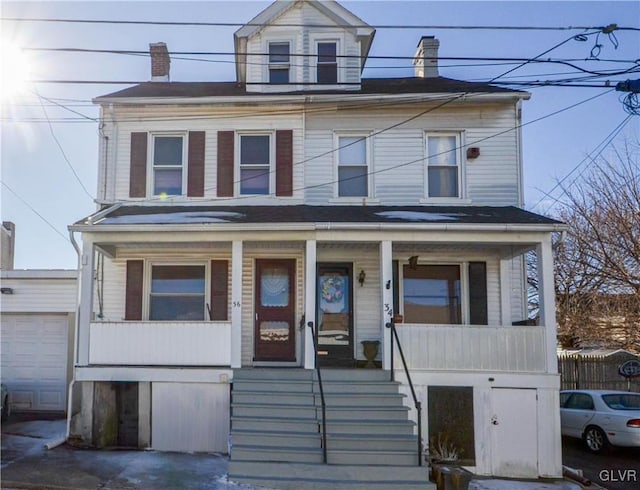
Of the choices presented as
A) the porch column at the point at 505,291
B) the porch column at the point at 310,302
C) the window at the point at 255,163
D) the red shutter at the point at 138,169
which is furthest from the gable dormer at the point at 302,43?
the porch column at the point at 505,291

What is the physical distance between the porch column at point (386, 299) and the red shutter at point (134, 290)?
4.73m

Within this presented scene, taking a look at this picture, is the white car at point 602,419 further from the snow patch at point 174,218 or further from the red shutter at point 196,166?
the red shutter at point 196,166

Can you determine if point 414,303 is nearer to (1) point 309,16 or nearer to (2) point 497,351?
(2) point 497,351

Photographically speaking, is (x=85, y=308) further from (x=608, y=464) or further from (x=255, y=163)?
(x=608, y=464)

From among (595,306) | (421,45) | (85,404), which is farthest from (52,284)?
(595,306)

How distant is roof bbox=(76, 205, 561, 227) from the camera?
376 inches

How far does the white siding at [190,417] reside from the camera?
9.25m

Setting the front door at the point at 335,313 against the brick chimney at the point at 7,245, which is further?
the brick chimney at the point at 7,245

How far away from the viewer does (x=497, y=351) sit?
9289 millimetres

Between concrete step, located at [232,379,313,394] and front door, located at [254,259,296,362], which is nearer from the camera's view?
concrete step, located at [232,379,313,394]

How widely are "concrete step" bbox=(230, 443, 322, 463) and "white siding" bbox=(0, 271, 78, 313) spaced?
6.74 meters

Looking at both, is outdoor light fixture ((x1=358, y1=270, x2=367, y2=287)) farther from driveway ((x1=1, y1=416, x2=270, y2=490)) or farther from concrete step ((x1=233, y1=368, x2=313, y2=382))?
driveway ((x1=1, y1=416, x2=270, y2=490))

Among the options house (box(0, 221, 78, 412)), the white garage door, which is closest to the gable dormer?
house (box(0, 221, 78, 412))

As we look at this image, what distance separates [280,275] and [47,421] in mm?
5495
